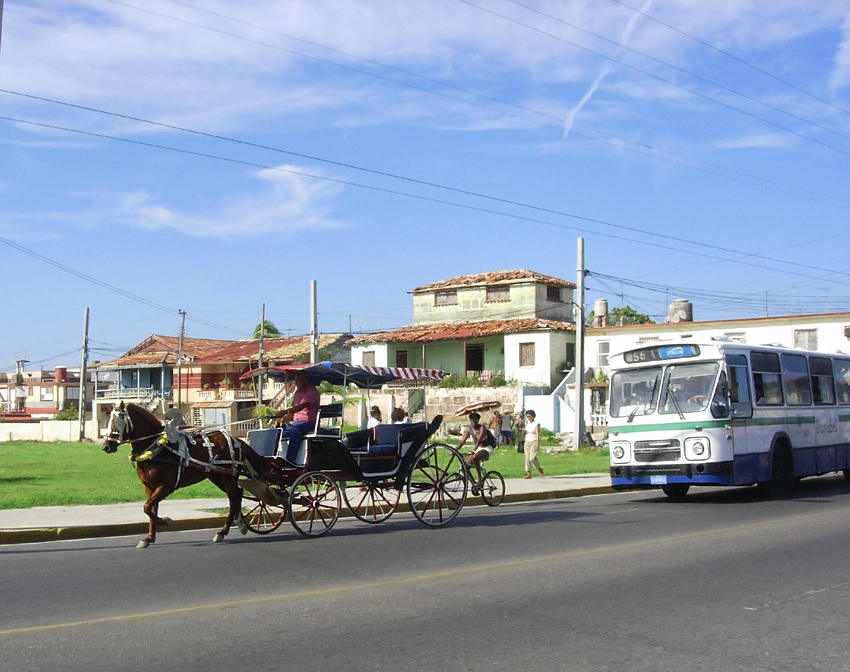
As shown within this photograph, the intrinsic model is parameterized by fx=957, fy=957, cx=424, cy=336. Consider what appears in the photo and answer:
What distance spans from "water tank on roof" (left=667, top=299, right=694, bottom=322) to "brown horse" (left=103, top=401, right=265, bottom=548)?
43382mm

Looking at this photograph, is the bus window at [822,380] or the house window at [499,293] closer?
the bus window at [822,380]

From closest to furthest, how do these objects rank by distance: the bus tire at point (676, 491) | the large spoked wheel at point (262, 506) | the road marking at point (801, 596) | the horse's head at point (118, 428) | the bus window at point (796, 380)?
the road marking at point (801, 596) < the horse's head at point (118, 428) < the large spoked wheel at point (262, 506) < the bus tire at point (676, 491) < the bus window at point (796, 380)

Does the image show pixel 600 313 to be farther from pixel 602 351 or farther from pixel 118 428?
pixel 118 428

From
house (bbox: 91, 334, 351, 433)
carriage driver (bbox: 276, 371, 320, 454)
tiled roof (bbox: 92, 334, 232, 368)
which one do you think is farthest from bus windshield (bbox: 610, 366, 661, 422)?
tiled roof (bbox: 92, 334, 232, 368)

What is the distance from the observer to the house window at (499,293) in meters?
59.5

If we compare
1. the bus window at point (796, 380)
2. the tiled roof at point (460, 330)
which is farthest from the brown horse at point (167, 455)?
the tiled roof at point (460, 330)

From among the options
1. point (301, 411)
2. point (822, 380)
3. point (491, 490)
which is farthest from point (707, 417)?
point (301, 411)

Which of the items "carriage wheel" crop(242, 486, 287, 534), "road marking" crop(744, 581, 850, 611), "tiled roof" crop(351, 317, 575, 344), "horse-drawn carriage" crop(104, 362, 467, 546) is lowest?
"road marking" crop(744, 581, 850, 611)

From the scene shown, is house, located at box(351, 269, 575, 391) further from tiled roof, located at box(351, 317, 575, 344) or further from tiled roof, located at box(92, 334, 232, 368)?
tiled roof, located at box(92, 334, 232, 368)

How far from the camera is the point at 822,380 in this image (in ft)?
70.3

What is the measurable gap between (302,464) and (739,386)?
9040 mm

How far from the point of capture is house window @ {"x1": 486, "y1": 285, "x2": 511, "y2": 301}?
195 ft

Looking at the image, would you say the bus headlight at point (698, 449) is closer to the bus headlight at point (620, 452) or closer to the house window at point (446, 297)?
the bus headlight at point (620, 452)

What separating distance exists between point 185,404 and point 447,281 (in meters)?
23.3
